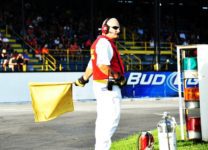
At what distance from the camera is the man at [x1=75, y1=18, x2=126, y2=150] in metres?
7.73

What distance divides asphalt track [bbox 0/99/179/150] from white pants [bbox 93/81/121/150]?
3063 mm

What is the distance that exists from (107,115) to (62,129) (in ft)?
22.2

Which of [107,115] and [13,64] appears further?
[13,64]

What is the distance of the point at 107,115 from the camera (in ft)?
25.4

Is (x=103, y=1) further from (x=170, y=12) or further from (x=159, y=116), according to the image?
(x=159, y=116)

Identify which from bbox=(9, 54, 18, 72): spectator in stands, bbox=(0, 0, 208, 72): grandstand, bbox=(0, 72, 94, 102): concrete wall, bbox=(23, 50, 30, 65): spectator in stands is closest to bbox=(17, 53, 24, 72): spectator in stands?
bbox=(9, 54, 18, 72): spectator in stands

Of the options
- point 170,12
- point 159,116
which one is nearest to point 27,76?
point 159,116

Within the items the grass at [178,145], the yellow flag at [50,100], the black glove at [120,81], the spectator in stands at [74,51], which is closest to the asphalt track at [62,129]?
the grass at [178,145]

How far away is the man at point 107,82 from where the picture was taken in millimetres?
7730

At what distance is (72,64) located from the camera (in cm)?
2967

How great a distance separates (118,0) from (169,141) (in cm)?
3284

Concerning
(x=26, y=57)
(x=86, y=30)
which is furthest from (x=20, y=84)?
(x=86, y=30)

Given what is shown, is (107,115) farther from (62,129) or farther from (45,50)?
(45,50)

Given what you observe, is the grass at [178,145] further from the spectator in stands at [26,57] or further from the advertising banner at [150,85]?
the spectator in stands at [26,57]
